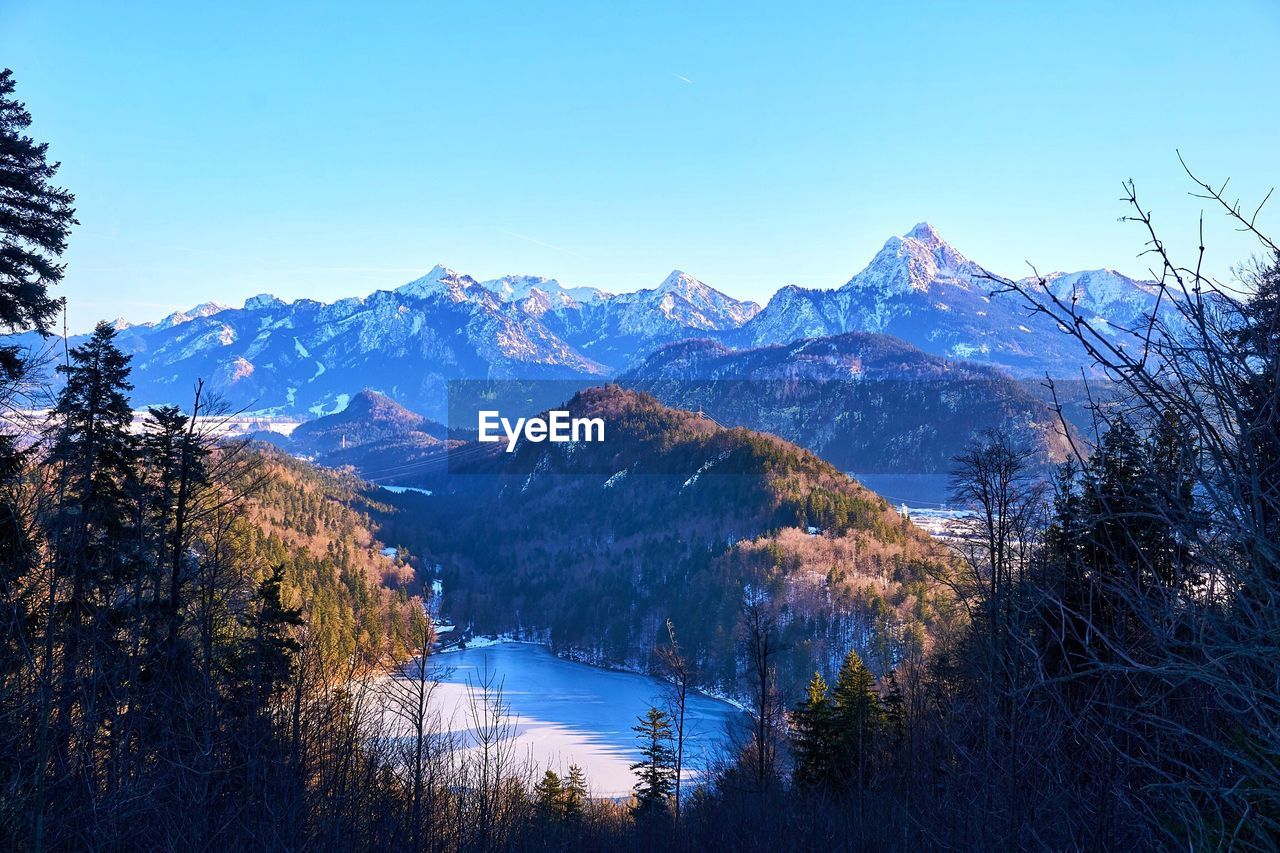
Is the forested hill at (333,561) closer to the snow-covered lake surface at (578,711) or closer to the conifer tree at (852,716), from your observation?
the snow-covered lake surface at (578,711)

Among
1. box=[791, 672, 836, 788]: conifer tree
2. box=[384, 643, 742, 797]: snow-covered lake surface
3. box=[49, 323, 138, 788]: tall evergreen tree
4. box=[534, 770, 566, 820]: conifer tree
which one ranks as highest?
box=[49, 323, 138, 788]: tall evergreen tree

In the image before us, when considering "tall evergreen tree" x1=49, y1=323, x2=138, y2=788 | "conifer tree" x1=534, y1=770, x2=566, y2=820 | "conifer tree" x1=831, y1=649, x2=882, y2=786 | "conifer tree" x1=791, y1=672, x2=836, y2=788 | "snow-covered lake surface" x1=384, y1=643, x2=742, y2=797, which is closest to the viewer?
"tall evergreen tree" x1=49, y1=323, x2=138, y2=788

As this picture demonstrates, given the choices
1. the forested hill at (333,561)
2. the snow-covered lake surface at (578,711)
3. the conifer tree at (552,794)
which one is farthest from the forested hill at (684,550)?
the conifer tree at (552,794)

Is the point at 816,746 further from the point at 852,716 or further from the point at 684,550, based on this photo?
the point at 684,550

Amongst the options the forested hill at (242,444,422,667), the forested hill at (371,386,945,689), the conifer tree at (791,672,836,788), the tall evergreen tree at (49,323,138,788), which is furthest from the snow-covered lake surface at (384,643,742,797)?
the tall evergreen tree at (49,323,138,788)

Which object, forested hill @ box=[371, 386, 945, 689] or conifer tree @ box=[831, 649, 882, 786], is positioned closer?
conifer tree @ box=[831, 649, 882, 786]

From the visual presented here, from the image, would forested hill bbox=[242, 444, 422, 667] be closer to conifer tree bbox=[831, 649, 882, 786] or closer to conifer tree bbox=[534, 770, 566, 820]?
conifer tree bbox=[534, 770, 566, 820]

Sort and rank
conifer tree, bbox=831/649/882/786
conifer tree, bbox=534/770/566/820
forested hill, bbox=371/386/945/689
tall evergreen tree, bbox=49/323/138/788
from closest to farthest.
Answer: tall evergreen tree, bbox=49/323/138/788 → conifer tree, bbox=831/649/882/786 → conifer tree, bbox=534/770/566/820 → forested hill, bbox=371/386/945/689
